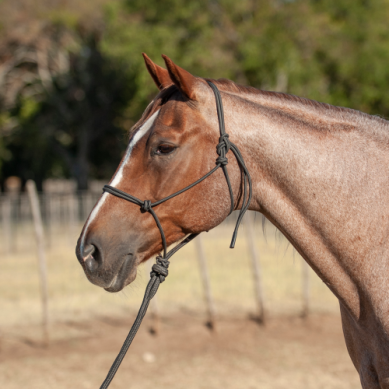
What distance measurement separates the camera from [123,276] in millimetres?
2143

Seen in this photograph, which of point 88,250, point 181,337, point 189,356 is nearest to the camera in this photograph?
point 88,250

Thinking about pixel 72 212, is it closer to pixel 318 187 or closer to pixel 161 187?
pixel 161 187

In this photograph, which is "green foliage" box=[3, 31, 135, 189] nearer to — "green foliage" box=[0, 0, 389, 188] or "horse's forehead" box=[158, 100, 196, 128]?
"green foliage" box=[0, 0, 389, 188]

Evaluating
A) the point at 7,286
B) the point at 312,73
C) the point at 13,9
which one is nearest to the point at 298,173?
the point at 7,286

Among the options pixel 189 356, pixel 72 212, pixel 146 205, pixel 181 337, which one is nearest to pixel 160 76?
pixel 146 205

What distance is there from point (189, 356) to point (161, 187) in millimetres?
5072

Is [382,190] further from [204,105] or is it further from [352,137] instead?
[204,105]

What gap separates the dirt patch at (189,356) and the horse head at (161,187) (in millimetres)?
4022

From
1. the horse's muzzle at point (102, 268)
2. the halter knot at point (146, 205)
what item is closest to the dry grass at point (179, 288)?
the horse's muzzle at point (102, 268)

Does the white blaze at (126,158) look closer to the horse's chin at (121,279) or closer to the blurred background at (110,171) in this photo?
the horse's chin at (121,279)

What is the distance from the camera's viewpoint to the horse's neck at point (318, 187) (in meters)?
2.23

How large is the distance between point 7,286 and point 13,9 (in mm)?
21718

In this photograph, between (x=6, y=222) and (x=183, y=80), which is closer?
(x=183, y=80)

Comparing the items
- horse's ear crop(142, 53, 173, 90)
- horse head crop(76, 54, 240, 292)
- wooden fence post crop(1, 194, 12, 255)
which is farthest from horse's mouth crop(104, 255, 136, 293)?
wooden fence post crop(1, 194, 12, 255)
